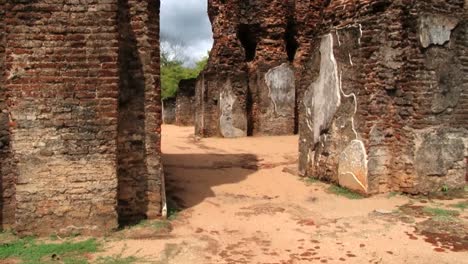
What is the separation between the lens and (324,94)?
24.5 feet

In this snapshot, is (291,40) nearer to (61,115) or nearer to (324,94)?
(324,94)

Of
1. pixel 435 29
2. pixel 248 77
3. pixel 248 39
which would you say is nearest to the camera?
pixel 435 29

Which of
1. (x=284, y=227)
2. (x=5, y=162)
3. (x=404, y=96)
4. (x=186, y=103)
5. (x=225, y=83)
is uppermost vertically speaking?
(x=225, y=83)

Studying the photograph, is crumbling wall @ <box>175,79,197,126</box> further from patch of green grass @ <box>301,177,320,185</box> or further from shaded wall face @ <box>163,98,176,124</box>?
patch of green grass @ <box>301,177,320,185</box>

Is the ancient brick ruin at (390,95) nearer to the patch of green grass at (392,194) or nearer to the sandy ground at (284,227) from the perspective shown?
the patch of green grass at (392,194)

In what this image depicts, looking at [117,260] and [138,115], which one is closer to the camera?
[117,260]

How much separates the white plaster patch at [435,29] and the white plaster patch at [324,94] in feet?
4.54

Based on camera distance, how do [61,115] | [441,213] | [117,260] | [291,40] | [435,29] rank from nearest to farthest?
1. [117,260]
2. [61,115]
3. [441,213]
4. [435,29]
5. [291,40]

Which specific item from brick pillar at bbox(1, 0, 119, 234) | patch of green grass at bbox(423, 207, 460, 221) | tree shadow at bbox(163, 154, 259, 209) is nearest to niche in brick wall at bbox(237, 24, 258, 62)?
tree shadow at bbox(163, 154, 259, 209)

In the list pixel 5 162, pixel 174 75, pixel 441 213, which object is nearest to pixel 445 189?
pixel 441 213

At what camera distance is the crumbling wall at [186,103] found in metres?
22.3

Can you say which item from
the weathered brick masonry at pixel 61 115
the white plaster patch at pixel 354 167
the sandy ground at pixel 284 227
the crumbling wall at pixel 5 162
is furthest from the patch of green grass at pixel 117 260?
the white plaster patch at pixel 354 167

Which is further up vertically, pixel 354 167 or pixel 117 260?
pixel 354 167

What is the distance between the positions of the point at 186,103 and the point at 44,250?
18.6 m
